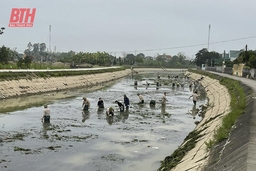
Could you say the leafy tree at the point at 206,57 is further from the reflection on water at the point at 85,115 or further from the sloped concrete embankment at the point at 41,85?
the reflection on water at the point at 85,115

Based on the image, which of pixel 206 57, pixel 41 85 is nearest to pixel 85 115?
pixel 41 85

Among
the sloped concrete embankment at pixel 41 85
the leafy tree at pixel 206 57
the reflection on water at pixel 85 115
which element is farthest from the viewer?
the leafy tree at pixel 206 57

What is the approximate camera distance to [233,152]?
1130 centimetres

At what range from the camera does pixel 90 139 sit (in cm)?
2009

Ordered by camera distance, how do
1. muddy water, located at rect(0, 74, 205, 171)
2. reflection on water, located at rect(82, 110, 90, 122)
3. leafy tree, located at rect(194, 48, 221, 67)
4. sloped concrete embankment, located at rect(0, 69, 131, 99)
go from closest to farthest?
muddy water, located at rect(0, 74, 205, 171)
reflection on water, located at rect(82, 110, 90, 122)
sloped concrete embankment, located at rect(0, 69, 131, 99)
leafy tree, located at rect(194, 48, 221, 67)

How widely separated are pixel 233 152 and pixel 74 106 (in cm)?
2529

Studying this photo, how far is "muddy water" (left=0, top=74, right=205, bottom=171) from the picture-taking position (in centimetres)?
1541

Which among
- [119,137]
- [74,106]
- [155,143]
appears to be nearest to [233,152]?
[155,143]

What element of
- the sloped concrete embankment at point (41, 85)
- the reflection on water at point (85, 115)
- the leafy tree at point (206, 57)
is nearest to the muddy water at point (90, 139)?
the reflection on water at point (85, 115)

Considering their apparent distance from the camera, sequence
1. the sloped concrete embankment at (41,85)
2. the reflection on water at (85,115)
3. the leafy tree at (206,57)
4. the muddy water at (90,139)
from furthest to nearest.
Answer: the leafy tree at (206,57), the sloped concrete embankment at (41,85), the reflection on water at (85,115), the muddy water at (90,139)

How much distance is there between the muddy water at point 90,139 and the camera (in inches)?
607

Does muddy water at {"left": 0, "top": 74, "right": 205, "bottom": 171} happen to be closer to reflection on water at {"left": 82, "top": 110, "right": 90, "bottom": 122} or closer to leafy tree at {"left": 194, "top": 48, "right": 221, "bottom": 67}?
reflection on water at {"left": 82, "top": 110, "right": 90, "bottom": 122}

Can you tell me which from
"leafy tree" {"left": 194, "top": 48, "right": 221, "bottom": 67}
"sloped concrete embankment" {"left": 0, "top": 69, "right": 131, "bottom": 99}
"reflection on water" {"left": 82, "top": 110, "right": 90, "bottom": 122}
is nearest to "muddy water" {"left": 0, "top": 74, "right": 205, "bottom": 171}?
"reflection on water" {"left": 82, "top": 110, "right": 90, "bottom": 122}

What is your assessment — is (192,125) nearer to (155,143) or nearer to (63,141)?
(155,143)
